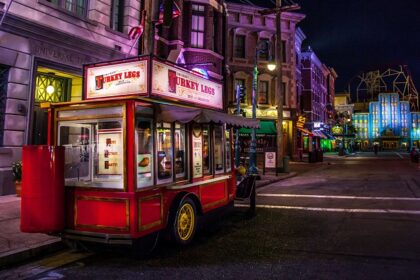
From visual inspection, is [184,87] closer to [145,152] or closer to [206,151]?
[206,151]

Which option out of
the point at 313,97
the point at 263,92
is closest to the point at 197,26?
the point at 263,92

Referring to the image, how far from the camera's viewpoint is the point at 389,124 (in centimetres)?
13788

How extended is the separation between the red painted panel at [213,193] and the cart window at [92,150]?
1.75m

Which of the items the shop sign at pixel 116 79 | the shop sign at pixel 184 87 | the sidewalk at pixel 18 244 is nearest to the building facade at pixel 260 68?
the shop sign at pixel 184 87

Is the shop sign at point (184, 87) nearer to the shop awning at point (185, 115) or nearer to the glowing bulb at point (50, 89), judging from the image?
the shop awning at point (185, 115)

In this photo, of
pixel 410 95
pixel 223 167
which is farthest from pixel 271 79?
pixel 410 95

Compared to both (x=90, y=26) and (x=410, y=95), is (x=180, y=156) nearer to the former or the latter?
(x=90, y=26)

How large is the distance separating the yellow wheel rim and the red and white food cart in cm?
2

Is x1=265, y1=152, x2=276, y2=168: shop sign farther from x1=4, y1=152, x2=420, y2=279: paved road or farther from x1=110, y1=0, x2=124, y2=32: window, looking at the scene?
x1=110, y1=0, x2=124, y2=32: window

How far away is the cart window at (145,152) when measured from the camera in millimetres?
5660

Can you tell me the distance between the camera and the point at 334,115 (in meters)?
64.0

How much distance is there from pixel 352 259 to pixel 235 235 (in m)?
2.29

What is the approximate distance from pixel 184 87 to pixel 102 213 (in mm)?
2898

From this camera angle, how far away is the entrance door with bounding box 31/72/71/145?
12.4 meters
